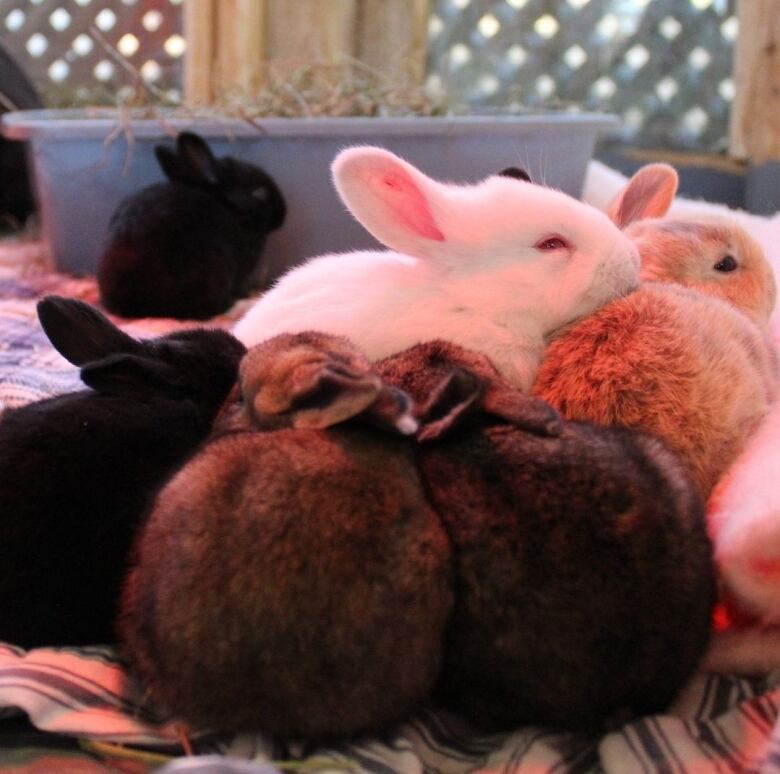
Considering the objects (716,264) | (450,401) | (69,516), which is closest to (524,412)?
(450,401)

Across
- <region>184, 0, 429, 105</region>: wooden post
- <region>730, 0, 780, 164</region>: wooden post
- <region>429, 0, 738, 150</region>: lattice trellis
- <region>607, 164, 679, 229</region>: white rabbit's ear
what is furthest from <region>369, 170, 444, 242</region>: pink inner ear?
<region>429, 0, 738, 150</region>: lattice trellis

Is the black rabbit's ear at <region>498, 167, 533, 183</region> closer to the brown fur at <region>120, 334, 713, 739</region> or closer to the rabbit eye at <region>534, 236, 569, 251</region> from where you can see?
the rabbit eye at <region>534, 236, 569, 251</region>

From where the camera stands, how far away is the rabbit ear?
0.89 metres

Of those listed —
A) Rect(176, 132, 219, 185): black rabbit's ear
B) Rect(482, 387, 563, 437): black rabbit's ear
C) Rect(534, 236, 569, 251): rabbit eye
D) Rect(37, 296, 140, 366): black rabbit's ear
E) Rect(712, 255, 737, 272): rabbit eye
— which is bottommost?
Rect(176, 132, 219, 185): black rabbit's ear

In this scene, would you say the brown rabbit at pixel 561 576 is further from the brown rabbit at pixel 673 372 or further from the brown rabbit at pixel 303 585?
the brown rabbit at pixel 673 372

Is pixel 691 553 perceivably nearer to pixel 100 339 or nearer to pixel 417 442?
pixel 417 442

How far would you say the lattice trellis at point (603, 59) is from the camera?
3.92 metres

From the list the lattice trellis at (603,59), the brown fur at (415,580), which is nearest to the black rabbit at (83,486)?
the brown fur at (415,580)

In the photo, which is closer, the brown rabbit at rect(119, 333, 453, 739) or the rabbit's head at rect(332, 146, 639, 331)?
the brown rabbit at rect(119, 333, 453, 739)

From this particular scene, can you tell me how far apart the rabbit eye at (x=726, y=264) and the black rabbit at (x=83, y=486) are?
2.75ft

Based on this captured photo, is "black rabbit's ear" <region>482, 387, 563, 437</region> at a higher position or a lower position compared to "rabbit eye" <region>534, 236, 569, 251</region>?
lower

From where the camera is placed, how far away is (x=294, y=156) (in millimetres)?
2607

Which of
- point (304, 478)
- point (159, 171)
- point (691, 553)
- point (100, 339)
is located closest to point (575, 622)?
point (691, 553)

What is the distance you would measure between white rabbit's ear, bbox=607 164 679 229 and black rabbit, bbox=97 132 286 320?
3.49 feet
